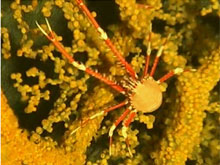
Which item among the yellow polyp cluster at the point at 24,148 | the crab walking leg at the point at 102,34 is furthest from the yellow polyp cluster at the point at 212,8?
the yellow polyp cluster at the point at 24,148

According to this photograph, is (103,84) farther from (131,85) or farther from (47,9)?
(47,9)

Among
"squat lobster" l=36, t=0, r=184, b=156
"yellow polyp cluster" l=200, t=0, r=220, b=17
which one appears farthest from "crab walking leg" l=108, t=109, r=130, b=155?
"yellow polyp cluster" l=200, t=0, r=220, b=17

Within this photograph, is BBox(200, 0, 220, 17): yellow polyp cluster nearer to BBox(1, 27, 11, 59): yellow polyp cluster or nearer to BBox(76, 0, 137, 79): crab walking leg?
BBox(76, 0, 137, 79): crab walking leg

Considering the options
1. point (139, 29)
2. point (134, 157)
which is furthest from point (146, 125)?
point (139, 29)

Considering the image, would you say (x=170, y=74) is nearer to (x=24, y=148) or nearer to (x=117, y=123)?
(x=117, y=123)

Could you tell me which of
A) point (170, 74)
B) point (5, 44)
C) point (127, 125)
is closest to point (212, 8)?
point (170, 74)

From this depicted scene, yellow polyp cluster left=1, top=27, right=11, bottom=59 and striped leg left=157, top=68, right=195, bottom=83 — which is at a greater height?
yellow polyp cluster left=1, top=27, right=11, bottom=59

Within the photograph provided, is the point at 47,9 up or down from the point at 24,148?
up
